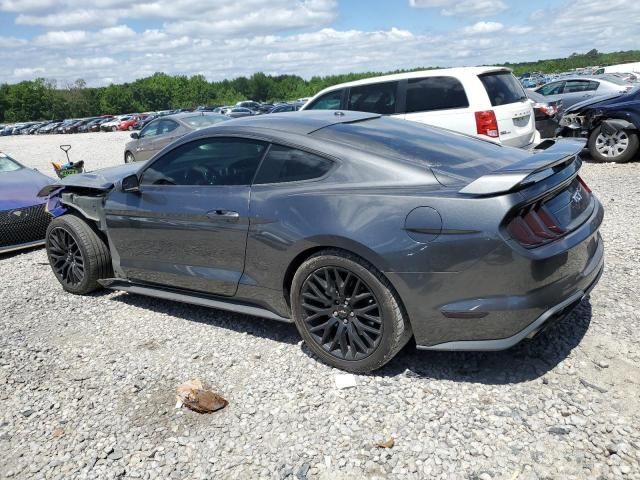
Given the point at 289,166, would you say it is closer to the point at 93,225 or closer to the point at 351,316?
→ the point at 351,316

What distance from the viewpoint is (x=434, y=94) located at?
325 inches

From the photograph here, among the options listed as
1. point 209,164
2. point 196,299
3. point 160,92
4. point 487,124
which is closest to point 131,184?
point 209,164

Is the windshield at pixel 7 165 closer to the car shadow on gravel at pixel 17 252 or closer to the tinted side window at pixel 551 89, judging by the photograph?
the car shadow on gravel at pixel 17 252

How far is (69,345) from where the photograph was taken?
168 inches

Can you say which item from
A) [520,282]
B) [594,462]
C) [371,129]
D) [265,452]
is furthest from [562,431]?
[371,129]

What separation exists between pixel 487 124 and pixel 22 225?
634 cm

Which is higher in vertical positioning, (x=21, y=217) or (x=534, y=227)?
(x=534, y=227)

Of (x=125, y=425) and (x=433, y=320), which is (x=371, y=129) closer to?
(x=433, y=320)

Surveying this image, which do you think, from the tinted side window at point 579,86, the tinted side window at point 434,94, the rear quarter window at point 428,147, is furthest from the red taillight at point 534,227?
the tinted side window at point 579,86

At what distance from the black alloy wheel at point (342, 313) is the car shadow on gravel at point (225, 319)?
567 mm

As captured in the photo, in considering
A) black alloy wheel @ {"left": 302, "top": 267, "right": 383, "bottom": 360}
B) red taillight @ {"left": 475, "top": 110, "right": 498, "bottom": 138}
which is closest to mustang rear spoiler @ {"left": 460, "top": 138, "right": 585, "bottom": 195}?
black alloy wheel @ {"left": 302, "top": 267, "right": 383, "bottom": 360}

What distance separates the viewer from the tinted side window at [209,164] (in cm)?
383

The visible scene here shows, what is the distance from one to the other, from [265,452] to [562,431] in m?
1.50

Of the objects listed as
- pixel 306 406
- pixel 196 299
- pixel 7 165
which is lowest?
pixel 306 406
